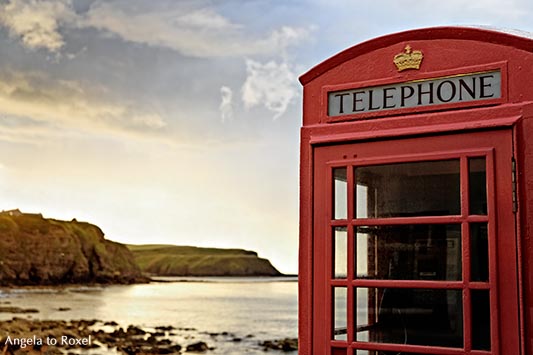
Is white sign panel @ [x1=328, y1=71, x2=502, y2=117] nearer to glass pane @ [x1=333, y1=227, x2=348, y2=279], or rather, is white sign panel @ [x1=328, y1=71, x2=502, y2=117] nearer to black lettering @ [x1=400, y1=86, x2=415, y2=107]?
black lettering @ [x1=400, y1=86, x2=415, y2=107]

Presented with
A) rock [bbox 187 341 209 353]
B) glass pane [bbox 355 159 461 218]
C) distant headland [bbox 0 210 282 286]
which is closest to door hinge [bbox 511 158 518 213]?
glass pane [bbox 355 159 461 218]

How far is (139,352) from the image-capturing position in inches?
272

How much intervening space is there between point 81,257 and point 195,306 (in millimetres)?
1333

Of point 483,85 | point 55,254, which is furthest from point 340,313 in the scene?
point 55,254

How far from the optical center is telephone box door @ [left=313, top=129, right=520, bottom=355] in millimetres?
1993

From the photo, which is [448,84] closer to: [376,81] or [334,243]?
[376,81]

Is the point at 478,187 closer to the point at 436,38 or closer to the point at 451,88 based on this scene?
the point at 451,88

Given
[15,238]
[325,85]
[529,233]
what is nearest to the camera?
[529,233]

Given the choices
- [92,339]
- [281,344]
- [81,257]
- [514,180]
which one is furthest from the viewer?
[81,257]

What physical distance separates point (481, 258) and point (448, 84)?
1.74ft

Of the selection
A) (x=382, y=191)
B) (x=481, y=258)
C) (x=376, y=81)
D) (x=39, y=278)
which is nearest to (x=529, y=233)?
(x=481, y=258)

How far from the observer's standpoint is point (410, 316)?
7.03ft

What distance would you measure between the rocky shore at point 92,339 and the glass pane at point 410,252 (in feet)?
15.7

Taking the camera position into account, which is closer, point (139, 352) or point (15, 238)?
point (139, 352)
